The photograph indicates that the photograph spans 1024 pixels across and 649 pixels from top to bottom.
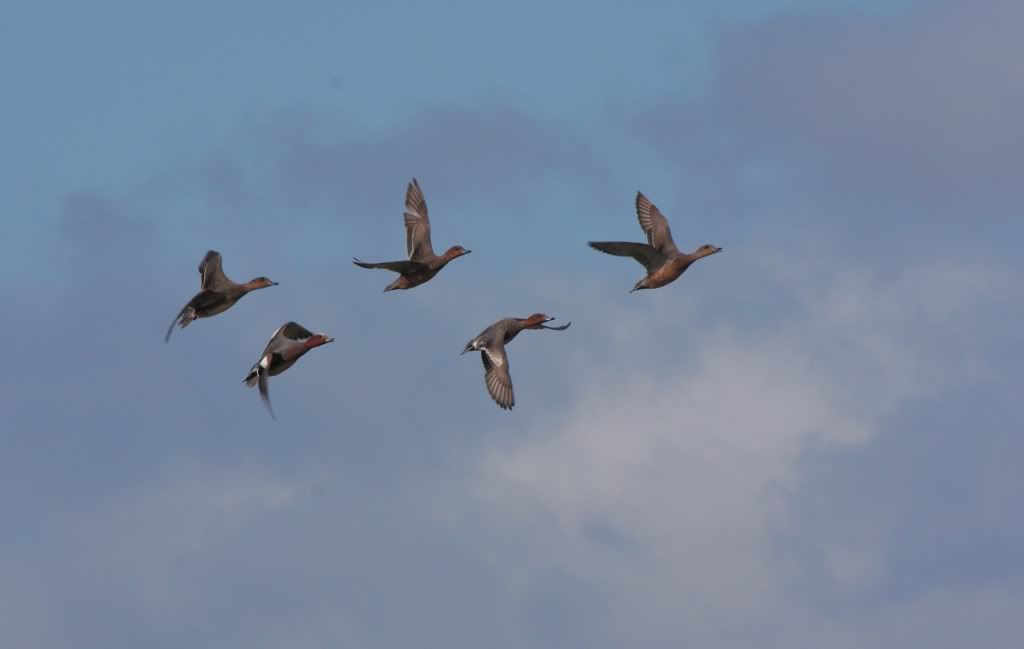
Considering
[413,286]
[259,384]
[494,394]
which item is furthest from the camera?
[413,286]

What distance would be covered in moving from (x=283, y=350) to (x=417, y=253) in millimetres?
6195

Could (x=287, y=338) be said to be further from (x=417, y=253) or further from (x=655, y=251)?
(x=655, y=251)

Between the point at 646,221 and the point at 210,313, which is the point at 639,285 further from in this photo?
the point at 210,313

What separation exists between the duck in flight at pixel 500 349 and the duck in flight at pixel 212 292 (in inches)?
205

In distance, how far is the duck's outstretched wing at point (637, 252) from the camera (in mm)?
39844

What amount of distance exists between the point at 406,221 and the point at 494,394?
6.74 m

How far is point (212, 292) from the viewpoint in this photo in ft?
129

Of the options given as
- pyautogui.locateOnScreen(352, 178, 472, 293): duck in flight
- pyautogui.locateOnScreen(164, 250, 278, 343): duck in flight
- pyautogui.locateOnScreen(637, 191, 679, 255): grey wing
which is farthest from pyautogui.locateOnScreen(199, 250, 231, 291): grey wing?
pyautogui.locateOnScreen(637, 191, 679, 255): grey wing

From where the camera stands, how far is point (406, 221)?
4353 cm

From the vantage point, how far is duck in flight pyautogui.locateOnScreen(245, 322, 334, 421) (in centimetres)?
3641

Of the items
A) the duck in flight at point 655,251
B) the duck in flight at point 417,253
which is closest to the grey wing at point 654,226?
the duck in flight at point 655,251

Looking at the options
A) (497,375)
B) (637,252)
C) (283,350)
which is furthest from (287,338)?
(637,252)

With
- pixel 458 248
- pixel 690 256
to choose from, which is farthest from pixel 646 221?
pixel 458 248

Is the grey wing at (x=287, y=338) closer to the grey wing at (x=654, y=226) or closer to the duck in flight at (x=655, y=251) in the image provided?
the duck in flight at (x=655, y=251)
